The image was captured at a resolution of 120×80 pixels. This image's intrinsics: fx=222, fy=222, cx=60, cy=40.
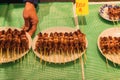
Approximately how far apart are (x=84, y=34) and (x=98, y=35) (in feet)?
0.46

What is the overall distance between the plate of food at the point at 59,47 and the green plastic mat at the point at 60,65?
0.06m

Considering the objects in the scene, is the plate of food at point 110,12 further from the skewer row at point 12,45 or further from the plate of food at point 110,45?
the skewer row at point 12,45

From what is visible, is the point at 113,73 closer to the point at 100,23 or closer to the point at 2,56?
the point at 100,23

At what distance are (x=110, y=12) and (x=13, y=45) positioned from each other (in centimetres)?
92

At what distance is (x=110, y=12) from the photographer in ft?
6.56

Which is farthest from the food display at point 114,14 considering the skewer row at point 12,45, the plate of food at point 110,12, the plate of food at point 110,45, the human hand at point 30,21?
the skewer row at point 12,45

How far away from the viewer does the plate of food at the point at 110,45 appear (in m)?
1.67

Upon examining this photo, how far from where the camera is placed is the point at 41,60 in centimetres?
166

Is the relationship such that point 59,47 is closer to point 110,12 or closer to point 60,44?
point 60,44

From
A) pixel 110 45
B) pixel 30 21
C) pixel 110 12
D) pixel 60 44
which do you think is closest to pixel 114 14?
pixel 110 12

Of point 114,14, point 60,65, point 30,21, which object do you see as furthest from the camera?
point 114,14

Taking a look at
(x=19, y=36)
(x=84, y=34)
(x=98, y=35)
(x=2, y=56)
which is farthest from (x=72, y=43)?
(x=2, y=56)

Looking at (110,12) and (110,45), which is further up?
(110,12)

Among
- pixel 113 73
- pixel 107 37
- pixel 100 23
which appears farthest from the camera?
pixel 100 23
